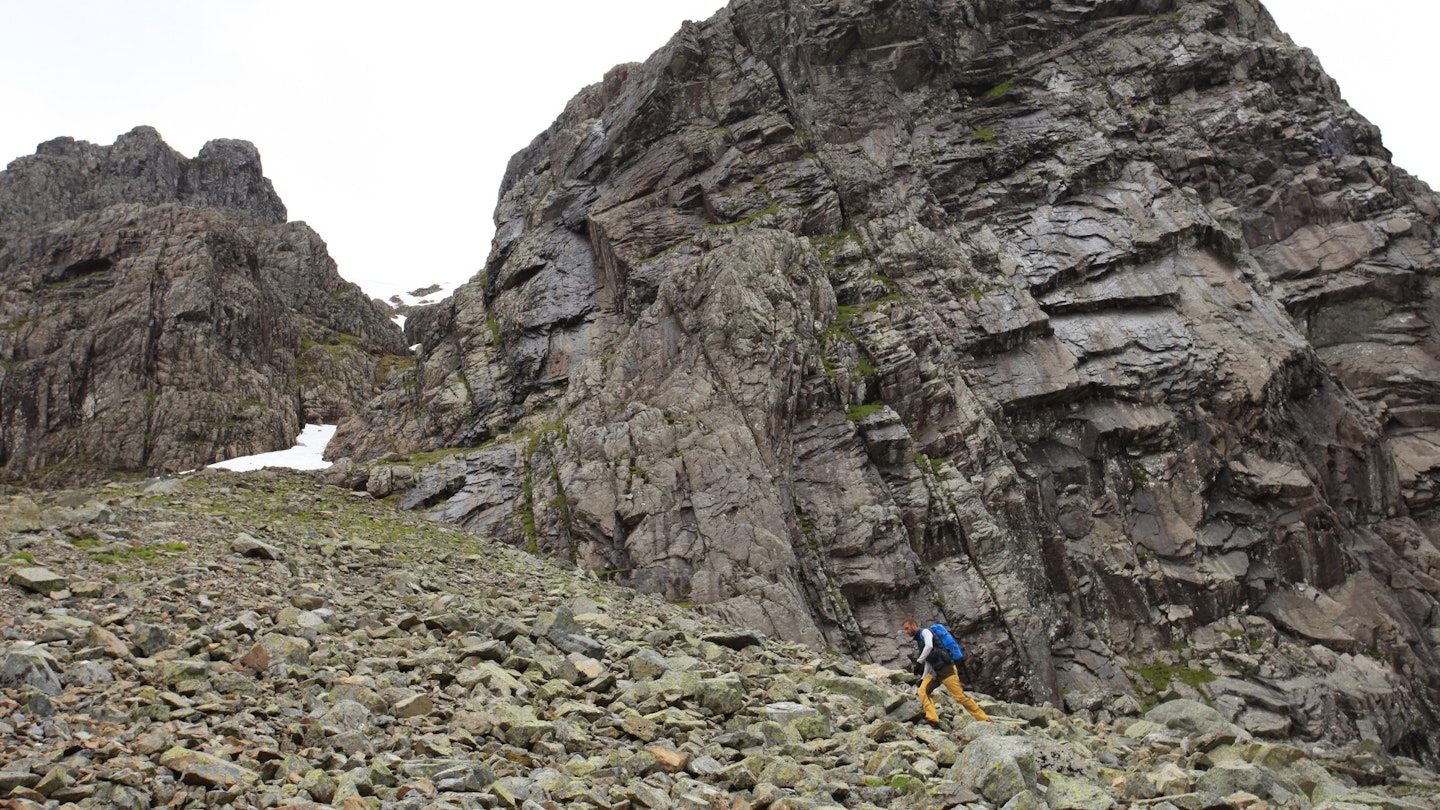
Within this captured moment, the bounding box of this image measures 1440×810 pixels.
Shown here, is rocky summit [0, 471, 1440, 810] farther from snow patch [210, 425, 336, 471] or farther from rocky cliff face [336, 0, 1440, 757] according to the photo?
snow patch [210, 425, 336, 471]

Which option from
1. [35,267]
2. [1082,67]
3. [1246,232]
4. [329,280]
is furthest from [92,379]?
[1246,232]

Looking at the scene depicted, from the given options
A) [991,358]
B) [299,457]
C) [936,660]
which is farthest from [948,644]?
[299,457]

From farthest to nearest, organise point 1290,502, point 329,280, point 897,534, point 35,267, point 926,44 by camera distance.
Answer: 1. point 329,280
2. point 35,267
3. point 926,44
4. point 1290,502
5. point 897,534

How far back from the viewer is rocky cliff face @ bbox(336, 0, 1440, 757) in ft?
127

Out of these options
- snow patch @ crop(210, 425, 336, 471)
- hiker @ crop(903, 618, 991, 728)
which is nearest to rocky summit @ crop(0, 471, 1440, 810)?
hiker @ crop(903, 618, 991, 728)

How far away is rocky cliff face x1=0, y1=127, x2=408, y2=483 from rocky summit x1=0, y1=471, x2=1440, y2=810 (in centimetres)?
5624

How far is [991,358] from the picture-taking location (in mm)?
52469

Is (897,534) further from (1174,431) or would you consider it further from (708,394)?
(1174,431)

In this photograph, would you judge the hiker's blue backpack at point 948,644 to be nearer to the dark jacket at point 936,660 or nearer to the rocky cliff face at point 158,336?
the dark jacket at point 936,660

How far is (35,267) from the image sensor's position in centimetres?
8112

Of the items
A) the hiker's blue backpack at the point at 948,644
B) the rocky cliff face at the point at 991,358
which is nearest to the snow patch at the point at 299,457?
the rocky cliff face at the point at 991,358

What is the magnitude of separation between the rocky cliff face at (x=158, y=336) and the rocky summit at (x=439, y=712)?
5624cm

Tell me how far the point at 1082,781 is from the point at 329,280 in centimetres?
11100

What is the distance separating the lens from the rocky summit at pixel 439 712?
9727mm
